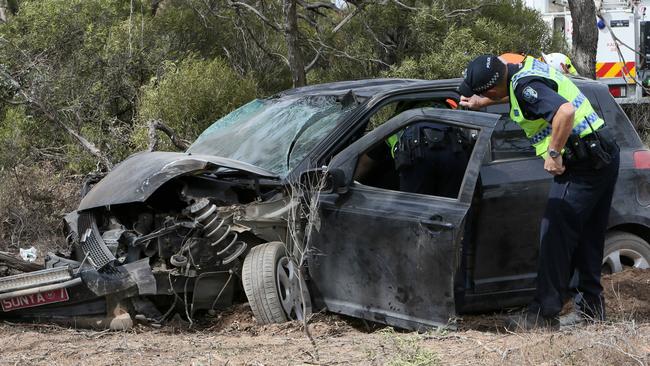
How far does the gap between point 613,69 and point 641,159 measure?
30.7 ft

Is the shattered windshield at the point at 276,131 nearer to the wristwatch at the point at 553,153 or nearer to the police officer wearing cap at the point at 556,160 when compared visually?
the police officer wearing cap at the point at 556,160

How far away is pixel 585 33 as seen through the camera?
1016 cm

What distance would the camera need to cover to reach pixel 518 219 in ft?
15.9

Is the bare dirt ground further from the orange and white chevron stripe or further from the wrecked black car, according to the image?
the orange and white chevron stripe

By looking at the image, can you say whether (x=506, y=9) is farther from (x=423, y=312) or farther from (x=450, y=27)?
(x=423, y=312)

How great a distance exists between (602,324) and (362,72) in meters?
7.92

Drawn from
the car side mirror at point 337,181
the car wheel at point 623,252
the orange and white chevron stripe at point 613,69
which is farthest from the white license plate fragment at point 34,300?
the orange and white chevron stripe at point 613,69

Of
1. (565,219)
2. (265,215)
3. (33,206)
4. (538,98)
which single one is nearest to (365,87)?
(265,215)

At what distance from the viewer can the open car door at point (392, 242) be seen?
4418 millimetres

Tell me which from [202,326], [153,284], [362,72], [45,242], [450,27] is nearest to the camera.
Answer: [153,284]

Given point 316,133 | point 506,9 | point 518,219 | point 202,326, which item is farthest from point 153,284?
point 506,9

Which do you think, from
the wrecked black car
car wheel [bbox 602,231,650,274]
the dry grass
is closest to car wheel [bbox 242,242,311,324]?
the wrecked black car

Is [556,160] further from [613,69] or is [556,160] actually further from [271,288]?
[613,69]

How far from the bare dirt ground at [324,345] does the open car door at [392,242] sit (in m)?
0.16
